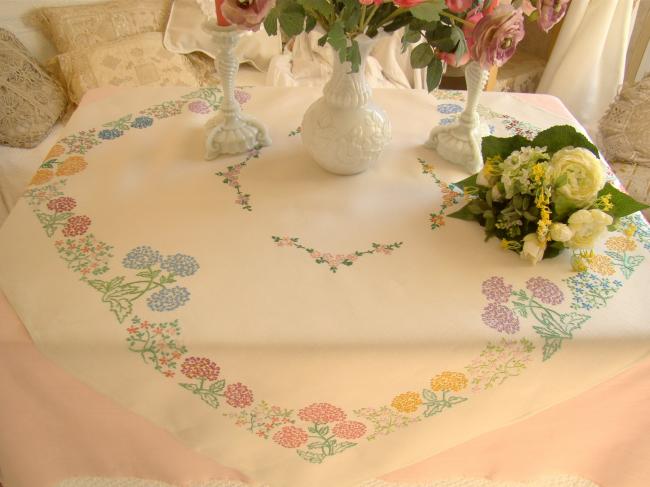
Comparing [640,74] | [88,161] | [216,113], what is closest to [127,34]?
[216,113]

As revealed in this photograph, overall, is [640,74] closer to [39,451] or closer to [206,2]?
[206,2]

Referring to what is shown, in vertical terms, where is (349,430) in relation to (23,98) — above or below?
below

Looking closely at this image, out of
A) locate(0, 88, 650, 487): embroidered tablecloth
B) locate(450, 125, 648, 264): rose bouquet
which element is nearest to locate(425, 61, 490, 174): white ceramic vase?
locate(0, 88, 650, 487): embroidered tablecloth

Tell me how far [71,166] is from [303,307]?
69 centimetres

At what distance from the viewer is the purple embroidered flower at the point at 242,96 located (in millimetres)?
1512

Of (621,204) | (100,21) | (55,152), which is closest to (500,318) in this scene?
(621,204)

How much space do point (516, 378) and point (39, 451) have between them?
968mm

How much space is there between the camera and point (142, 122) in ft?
4.61

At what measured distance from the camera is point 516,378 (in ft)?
3.20

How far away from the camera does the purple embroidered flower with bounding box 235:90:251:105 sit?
4.96 feet

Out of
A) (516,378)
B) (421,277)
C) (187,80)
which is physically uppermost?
(187,80)

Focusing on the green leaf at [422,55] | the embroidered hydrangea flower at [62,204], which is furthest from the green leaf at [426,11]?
the embroidered hydrangea flower at [62,204]

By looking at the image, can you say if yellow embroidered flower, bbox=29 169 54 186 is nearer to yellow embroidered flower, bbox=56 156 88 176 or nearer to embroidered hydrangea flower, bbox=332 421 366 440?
yellow embroidered flower, bbox=56 156 88 176

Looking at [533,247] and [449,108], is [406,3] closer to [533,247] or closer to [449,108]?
[533,247]
